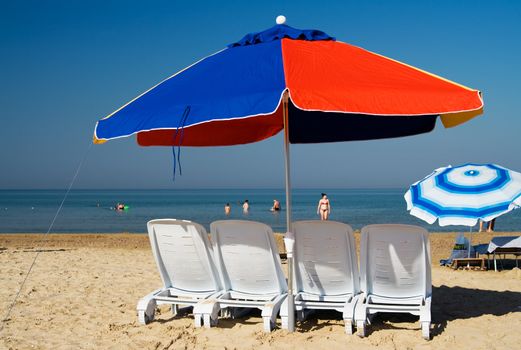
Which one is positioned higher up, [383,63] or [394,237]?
[383,63]

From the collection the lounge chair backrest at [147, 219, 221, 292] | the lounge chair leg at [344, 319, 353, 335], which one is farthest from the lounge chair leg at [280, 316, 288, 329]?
the lounge chair backrest at [147, 219, 221, 292]

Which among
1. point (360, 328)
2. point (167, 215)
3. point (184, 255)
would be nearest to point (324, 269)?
point (360, 328)

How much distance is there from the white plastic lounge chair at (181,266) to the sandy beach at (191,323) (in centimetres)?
20

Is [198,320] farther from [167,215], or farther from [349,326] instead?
[167,215]

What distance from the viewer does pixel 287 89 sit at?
4.03m

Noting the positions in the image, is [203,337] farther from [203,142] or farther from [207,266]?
[203,142]

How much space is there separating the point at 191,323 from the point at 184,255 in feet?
2.02

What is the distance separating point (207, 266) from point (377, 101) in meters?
2.09

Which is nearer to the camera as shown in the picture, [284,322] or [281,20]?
[284,322]

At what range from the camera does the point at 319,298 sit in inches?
196

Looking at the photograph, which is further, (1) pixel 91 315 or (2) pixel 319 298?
(1) pixel 91 315

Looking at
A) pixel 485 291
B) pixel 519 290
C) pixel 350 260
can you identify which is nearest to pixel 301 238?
pixel 350 260

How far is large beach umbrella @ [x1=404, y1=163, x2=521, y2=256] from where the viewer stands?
22.8ft

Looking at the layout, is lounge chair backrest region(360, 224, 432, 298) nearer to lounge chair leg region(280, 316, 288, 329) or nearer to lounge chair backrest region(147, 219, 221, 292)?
lounge chair leg region(280, 316, 288, 329)
